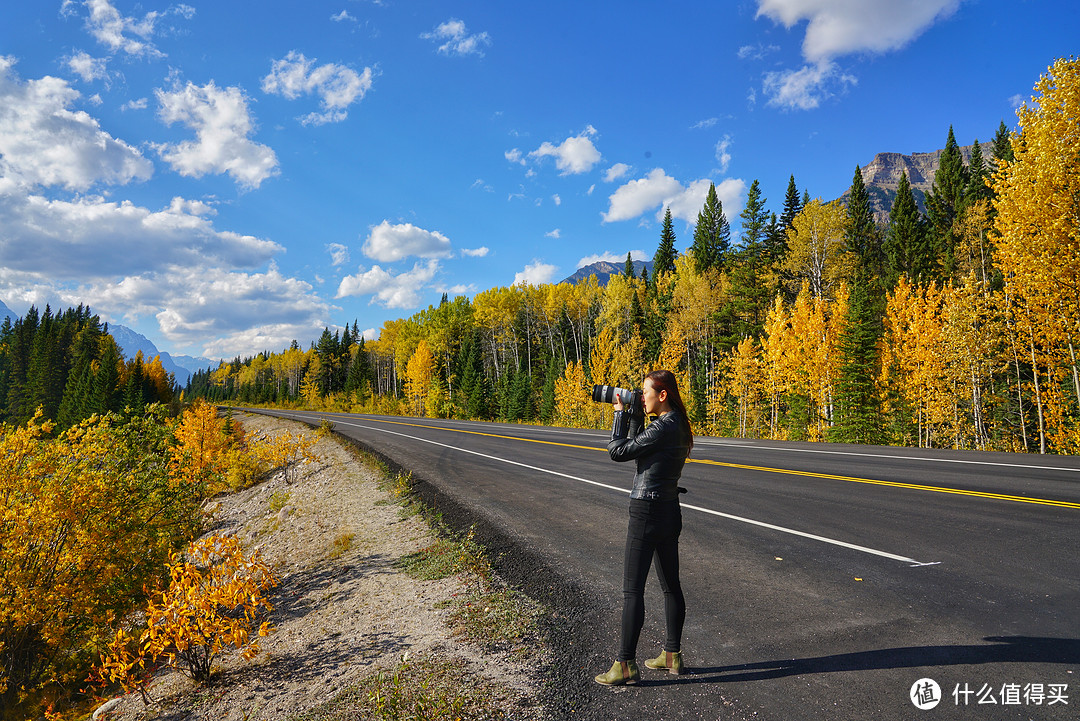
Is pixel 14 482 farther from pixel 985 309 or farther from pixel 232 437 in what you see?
pixel 985 309

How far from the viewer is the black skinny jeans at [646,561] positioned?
3.21 meters

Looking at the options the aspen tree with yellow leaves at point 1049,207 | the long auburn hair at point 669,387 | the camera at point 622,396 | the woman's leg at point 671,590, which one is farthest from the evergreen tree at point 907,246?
the woman's leg at point 671,590

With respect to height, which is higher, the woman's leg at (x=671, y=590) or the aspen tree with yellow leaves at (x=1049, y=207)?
the aspen tree with yellow leaves at (x=1049, y=207)

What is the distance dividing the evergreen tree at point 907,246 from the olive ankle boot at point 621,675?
159 ft

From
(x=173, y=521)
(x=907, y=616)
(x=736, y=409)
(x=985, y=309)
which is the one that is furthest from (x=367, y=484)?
(x=736, y=409)

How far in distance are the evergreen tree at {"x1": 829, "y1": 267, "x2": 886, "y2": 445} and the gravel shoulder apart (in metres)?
23.0

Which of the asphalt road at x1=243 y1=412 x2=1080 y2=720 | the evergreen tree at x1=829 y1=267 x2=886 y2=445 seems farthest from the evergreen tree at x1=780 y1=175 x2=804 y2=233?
the asphalt road at x1=243 y1=412 x2=1080 y2=720

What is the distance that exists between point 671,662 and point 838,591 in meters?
2.21

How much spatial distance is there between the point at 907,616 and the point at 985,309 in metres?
19.9

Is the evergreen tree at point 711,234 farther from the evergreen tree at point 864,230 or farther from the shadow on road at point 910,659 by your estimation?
the shadow on road at point 910,659

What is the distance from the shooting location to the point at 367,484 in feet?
43.3

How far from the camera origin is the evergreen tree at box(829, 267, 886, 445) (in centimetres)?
2316

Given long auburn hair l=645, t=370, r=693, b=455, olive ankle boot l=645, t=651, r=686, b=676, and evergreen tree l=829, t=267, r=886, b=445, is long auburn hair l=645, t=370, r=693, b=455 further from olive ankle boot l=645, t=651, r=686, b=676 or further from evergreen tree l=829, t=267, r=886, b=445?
evergreen tree l=829, t=267, r=886, b=445

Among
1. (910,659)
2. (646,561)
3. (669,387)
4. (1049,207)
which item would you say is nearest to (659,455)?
(669,387)
